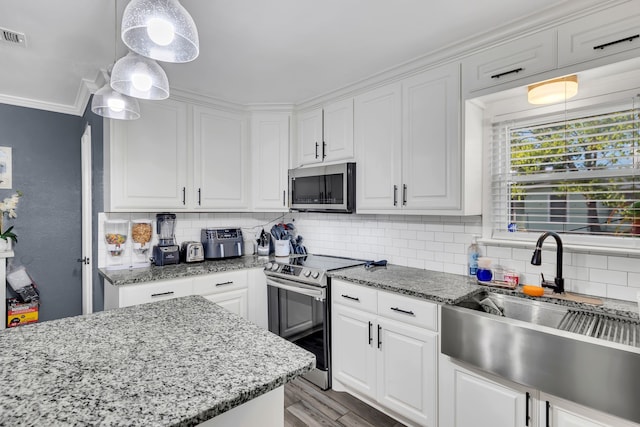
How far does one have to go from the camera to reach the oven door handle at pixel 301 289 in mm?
2379

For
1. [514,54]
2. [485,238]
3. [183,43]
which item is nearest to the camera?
[183,43]

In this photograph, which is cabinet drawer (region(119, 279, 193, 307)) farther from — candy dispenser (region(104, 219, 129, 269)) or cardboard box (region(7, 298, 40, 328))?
cardboard box (region(7, 298, 40, 328))

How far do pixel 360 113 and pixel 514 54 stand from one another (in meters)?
1.09

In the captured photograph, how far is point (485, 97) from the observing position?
1.98m

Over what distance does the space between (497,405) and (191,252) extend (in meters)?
2.39

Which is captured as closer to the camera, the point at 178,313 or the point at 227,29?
the point at 178,313

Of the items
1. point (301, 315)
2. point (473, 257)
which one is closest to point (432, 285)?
point (473, 257)

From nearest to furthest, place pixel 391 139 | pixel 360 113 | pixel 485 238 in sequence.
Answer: pixel 485 238
pixel 391 139
pixel 360 113

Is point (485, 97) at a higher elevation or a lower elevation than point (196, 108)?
lower

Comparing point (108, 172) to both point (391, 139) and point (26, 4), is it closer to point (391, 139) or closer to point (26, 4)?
point (26, 4)

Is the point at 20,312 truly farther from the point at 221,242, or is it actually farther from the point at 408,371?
the point at 408,371

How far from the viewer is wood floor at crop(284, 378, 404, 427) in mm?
2062

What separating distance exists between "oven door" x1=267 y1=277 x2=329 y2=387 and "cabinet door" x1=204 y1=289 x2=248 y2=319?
0.21 metres

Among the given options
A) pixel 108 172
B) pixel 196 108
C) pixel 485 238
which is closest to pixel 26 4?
pixel 108 172
